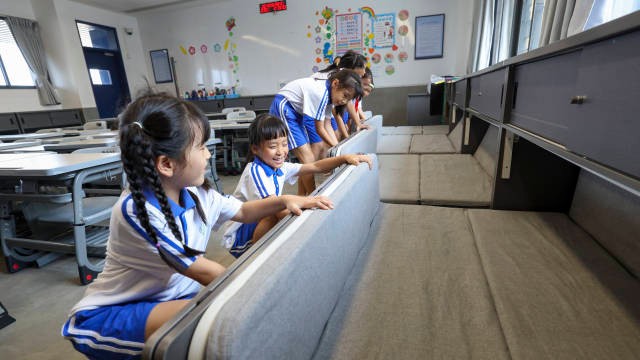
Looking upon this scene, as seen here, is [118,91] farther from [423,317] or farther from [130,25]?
[423,317]

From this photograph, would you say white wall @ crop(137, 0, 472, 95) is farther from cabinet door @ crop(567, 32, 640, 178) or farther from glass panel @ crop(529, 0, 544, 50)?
cabinet door @ crop(567, 32, 640, 178)

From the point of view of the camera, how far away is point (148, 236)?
0.70 meters

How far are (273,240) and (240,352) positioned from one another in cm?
25

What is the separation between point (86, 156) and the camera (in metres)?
1.98

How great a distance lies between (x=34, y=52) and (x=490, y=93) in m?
7.82

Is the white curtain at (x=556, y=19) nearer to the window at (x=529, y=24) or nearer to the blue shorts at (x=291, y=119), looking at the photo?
the window at (x=529, y=24)

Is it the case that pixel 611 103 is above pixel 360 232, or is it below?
above

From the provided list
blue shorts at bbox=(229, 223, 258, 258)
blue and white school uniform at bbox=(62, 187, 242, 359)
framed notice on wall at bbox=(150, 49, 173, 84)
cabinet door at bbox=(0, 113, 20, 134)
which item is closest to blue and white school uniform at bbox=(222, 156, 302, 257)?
blue shorts at bbox=(229, 223, 258, 258)

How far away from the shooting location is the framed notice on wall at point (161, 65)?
7.62 m

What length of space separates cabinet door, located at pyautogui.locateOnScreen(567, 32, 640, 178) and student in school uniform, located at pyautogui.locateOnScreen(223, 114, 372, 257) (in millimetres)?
737

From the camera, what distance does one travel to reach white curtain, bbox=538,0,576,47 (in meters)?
1.92

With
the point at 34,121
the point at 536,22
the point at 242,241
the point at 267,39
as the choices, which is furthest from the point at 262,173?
the point at 34,121

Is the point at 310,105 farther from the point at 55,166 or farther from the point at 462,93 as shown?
the point at 462,93

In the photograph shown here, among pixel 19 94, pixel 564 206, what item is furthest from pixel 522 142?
pixel 19 94
